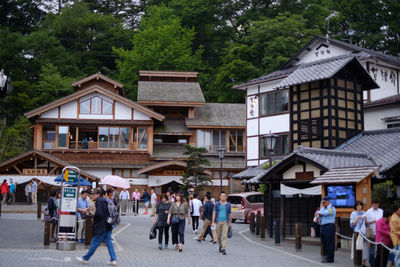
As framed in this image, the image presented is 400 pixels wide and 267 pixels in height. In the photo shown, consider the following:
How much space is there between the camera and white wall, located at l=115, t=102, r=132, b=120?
48094 mm

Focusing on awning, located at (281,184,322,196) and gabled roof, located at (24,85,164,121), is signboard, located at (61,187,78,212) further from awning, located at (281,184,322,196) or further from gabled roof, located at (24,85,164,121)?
gabled roof, located at (24,85,164,121)

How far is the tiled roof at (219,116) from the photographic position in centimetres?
5034

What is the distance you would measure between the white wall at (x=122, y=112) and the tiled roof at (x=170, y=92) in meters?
2.39

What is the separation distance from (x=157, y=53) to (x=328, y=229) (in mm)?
48198

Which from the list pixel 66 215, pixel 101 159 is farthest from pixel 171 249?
pixel 101 159

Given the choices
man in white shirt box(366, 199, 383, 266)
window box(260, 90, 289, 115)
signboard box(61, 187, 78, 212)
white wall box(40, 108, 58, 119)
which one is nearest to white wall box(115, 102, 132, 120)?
white wall box(40, 108, 58, 119)

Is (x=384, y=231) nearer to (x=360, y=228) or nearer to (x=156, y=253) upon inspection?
(x=360, y=228)

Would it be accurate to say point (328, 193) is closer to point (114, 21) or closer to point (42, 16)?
point (114, 21)

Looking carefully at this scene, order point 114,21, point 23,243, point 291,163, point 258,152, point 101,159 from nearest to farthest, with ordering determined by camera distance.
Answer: point 23,243, point 291,163, point 258,152, point 101,159, point 114,21

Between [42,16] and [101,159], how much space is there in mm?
30734

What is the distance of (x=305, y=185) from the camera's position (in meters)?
22.4

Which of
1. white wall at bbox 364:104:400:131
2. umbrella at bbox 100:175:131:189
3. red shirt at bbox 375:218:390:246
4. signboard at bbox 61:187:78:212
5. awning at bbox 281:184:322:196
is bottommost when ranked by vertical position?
red shirt at bbox 375:218:390:246

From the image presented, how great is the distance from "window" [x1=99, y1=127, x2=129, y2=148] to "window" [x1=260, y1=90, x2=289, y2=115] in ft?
49.6

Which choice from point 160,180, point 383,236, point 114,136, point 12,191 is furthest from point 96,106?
point 383,236
